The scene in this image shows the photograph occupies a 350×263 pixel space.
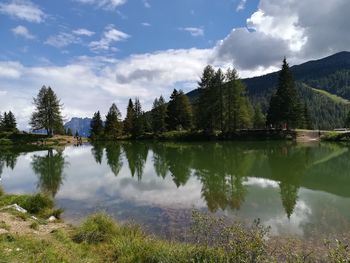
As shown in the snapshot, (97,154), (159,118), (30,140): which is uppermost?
(159,118)

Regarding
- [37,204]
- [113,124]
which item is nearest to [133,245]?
[37,204]

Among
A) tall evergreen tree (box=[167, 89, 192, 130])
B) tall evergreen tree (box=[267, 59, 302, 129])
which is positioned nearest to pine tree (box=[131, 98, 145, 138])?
tall evergreen tree (box=[167, 89, 192, 130])

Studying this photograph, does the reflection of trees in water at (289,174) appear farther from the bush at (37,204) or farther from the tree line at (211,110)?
the tree line at (211,110)

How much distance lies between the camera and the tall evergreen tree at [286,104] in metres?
67.6

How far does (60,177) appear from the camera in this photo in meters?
30.5

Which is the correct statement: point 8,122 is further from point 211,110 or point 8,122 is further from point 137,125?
point 211,110

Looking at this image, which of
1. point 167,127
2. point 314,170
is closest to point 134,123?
point 167,127

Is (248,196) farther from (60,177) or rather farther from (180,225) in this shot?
(60,177)

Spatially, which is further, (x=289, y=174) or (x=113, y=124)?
(x=113, y=124)

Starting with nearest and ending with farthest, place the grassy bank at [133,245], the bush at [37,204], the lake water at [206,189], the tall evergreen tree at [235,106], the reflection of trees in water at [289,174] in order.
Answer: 1. the grassy bank at [133,245]
2. the lake water at [206,189]
3. the bush at [37,204]
4. the reflection of trees in water at [289,174]
5. the tall evergreen tree at [235,106]

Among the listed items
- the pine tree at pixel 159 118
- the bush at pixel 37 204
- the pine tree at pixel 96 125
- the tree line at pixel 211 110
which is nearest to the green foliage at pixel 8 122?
the tree line at pixel 211 110

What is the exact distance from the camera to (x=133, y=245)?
10.4 metres

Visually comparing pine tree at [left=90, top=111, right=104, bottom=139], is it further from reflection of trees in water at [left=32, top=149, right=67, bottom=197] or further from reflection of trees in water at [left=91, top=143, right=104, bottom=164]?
Result: reflection of trees in water at [left=32, top=149, right=67, bottom=197]

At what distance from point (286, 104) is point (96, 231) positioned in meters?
61.6
